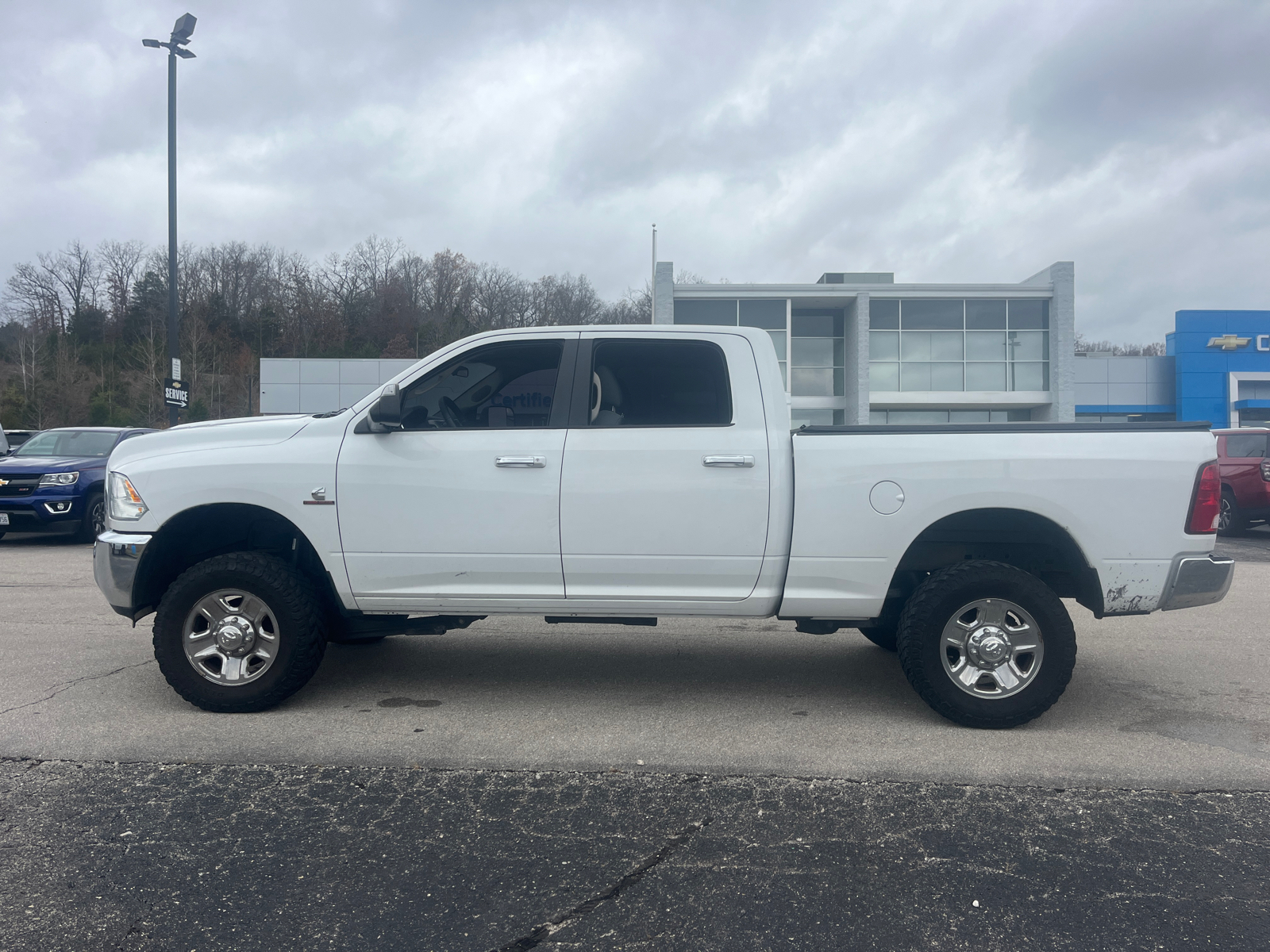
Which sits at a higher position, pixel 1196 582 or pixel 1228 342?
pixel 1228 342

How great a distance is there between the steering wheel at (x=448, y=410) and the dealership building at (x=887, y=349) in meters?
26.1

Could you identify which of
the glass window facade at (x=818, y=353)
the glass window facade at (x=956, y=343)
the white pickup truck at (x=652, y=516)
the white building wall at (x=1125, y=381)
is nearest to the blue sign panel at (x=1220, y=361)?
the white building wall at (x=1125, y=381)

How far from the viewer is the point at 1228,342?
37.1 metres

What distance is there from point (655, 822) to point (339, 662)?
332 cm

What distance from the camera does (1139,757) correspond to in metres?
4.21

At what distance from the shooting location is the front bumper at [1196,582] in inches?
178

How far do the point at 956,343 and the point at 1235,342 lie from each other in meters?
13.7

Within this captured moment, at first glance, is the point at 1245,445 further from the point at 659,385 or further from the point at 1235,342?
the point at 1235,342

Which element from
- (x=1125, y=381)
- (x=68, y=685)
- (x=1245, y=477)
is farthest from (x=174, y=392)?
(x=1125, y=381)

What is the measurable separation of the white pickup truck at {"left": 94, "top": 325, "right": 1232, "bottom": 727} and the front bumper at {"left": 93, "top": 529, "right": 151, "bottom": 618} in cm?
1

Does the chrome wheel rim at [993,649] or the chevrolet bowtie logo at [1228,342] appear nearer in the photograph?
the chrome wheel rim at [993,649]

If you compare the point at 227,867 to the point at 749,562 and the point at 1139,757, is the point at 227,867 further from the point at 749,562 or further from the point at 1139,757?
the point at 1139,757

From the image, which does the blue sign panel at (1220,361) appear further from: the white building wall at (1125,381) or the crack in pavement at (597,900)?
the crack in pavement at (597,900)

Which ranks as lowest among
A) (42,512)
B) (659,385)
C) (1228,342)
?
(42,512)
